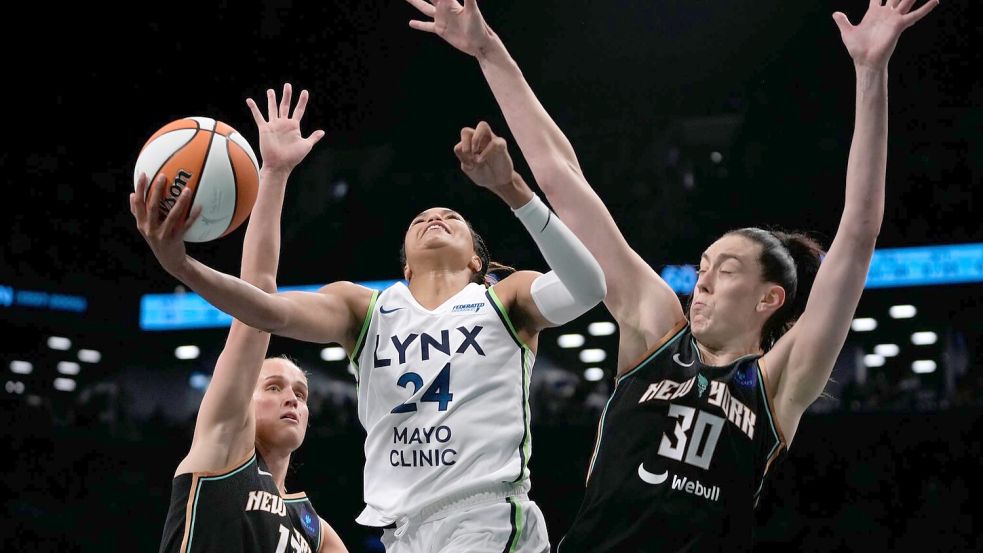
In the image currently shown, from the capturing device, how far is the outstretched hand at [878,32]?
3.37 m

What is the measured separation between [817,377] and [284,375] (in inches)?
97.7

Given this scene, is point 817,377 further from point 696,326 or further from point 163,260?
point 163,260

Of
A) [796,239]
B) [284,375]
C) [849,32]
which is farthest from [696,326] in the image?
[284,375]

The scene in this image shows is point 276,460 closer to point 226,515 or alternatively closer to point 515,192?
point 226,515

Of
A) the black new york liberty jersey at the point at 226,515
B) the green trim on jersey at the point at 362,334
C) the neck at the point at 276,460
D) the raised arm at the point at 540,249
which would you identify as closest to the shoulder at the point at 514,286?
the raised arm at the point at 540,249

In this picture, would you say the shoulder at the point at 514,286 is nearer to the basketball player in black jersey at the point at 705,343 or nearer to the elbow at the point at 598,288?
the basketball player in black jersey at the point at 705,343

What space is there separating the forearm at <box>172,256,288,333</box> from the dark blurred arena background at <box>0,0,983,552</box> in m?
9.66

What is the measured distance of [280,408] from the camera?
4801mm

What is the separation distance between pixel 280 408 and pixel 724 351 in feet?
7.02

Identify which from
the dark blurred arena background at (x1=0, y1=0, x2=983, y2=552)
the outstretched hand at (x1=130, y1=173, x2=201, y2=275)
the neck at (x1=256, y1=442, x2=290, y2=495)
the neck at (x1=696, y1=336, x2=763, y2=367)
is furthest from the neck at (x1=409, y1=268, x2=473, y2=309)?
the dark blurred arena background at (x1=0, y1=0, x2=983, y2=552)

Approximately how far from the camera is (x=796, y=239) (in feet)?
13.2

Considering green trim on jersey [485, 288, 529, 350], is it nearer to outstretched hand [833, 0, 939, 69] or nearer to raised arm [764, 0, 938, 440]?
raised arm [764, 0, 938, 440]

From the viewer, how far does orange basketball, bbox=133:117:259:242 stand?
3371 millimetres

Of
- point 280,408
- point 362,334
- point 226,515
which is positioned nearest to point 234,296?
point 362,334
